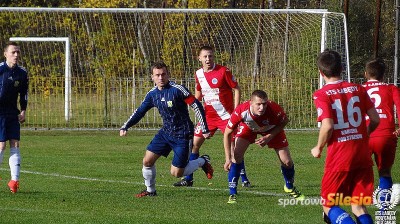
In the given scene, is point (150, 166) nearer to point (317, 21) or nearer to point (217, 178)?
point (217, 178)

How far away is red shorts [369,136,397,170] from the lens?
11.1m

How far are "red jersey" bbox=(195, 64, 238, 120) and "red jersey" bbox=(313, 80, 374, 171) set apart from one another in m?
5.81

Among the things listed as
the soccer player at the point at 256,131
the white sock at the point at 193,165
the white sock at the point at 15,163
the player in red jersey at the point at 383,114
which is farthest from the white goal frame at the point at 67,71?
the player in red jersey at the point at 383,114

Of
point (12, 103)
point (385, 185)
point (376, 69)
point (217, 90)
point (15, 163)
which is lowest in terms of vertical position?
point (385, 185)

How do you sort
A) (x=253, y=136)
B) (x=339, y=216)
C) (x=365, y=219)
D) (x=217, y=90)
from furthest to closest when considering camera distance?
(x=217, y=90), (x=253, y=136), (x=365, y=219), (x=339, y=216)

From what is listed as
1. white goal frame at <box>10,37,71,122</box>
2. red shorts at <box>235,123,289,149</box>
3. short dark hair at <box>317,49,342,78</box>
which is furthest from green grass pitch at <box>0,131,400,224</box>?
white goal frame at <box>10,37,71,122</box>

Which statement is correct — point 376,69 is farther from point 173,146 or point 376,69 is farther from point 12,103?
point 12,103

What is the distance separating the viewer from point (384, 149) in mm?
11125

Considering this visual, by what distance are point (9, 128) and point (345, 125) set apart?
626cm

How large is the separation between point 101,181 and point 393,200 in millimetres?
5053

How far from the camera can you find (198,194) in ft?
42.1

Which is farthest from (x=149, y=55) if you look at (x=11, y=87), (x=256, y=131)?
(x=256, y=131)

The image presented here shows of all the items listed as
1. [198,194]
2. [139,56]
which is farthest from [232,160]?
[139,56]

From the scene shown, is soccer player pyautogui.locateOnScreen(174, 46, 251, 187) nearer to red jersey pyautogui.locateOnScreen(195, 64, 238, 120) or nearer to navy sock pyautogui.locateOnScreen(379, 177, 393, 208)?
red jersey pyautogui.locateOnScreen(195, 64, 238, 120)
